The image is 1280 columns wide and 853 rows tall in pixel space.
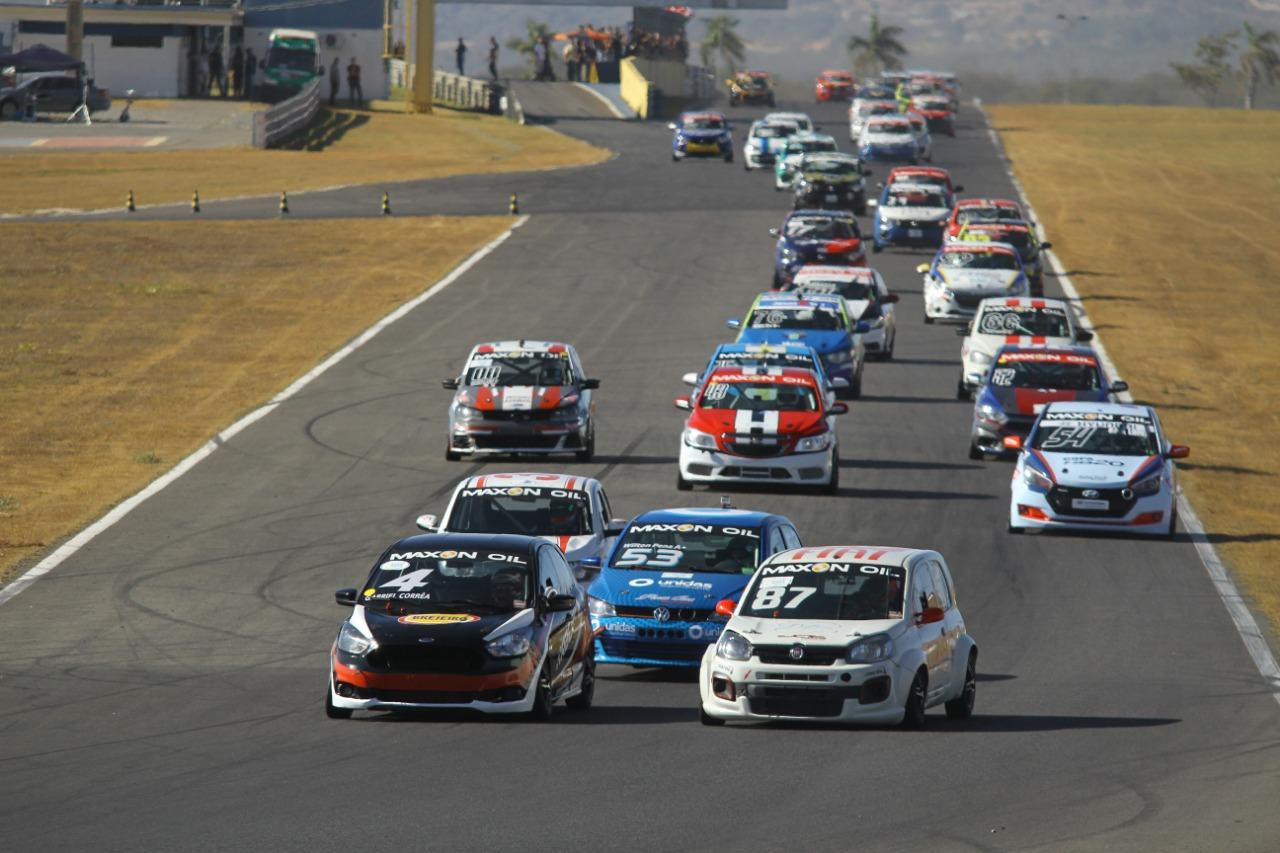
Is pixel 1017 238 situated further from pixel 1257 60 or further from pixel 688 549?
pixel 1257 60

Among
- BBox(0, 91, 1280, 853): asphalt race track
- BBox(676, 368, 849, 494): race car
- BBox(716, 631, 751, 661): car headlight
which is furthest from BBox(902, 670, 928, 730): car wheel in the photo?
BBox(676, 368, 849, 494): race car

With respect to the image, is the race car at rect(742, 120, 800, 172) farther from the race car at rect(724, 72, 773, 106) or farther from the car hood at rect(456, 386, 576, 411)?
the car hood at rect(456, 386, 576, 411)

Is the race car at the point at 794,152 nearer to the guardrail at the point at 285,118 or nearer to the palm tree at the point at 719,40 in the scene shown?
the guardrail at the point at 285,118

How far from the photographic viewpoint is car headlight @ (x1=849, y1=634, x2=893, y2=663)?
1595 cm

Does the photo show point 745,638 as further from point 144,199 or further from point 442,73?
point 442,73

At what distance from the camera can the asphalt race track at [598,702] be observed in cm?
1292

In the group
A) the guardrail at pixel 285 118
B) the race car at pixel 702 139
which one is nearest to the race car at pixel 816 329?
the race car at pixel 702 139

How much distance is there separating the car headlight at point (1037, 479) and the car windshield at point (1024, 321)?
10.8 metres

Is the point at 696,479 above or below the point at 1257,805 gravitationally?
below

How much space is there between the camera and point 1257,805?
1363 centimetres

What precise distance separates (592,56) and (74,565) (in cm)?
9728

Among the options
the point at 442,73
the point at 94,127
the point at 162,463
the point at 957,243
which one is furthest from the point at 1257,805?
the point at 442,73

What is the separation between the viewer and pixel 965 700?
17109mm

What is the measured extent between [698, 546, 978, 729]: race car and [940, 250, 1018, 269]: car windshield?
1155 inches
